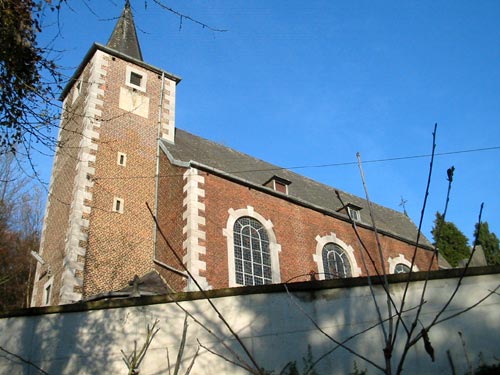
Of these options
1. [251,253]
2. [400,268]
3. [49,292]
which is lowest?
[49,292]

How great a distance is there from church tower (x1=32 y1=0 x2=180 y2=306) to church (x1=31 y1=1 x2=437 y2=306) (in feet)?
0.11

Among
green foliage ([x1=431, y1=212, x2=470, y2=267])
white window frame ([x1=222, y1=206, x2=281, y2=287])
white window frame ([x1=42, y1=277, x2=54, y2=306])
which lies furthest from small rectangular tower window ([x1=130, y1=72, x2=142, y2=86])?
green foliage ([x1=431, y1=212, x2=470, y2=267])

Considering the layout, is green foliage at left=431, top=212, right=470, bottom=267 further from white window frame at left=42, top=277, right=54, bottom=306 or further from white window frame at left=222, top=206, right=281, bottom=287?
white window frame at left=42, top=277, right=54, bottom=306

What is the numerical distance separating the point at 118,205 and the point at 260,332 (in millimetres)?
10544

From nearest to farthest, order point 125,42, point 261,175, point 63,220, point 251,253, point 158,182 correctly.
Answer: point 63,220
point 251,253
point 158,182
point 261,175
point 125,42

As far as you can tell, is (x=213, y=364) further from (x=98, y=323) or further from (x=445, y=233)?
(x=445, y=233)

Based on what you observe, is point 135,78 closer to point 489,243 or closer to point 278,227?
point 278,227

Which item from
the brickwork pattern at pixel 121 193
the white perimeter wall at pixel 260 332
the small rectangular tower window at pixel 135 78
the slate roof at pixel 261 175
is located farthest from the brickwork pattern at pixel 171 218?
the white perimeter wall at pixel 260 332

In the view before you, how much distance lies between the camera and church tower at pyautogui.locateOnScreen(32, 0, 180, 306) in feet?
44.1

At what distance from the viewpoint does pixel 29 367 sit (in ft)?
16.9

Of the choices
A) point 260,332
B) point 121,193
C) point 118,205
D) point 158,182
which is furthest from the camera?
point 158,182

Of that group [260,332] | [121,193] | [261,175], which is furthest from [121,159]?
[260,332]

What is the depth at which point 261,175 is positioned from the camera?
1895 cm

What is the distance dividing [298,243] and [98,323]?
11.3m
